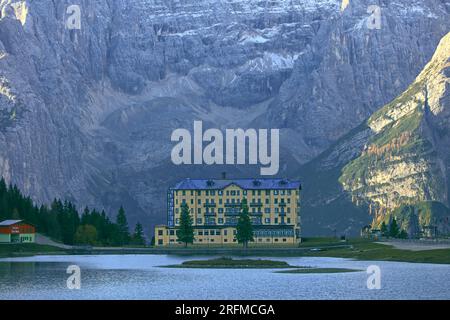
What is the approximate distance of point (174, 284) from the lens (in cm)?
19500

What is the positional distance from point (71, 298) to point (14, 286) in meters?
21.5

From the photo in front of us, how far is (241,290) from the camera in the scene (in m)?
183
